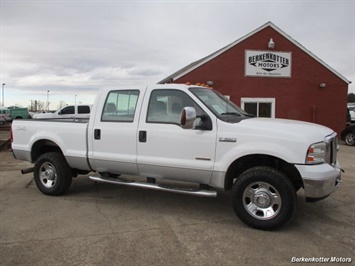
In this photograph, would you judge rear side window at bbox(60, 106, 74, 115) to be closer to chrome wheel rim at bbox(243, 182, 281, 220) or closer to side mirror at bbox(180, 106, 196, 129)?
side mirror at bbox(180, 106, 196, 129)

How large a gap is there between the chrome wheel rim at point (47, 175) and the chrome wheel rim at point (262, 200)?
3.57 meters

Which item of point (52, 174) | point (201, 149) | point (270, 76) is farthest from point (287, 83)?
point (201, 149)

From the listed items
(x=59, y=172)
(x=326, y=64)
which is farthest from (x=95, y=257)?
(x=326, y=64)

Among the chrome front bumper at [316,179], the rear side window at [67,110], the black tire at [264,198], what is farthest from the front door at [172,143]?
the rear side window at [67,110]

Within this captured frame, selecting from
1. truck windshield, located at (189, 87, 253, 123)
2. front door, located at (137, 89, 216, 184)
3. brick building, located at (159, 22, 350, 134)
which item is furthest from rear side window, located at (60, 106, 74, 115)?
truck windshield, located at (189, 87, 253, 123)

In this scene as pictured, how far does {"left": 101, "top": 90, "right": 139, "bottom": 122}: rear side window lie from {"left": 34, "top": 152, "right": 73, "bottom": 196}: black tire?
1272mm

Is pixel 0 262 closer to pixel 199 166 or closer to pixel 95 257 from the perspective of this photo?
pixel 95 257

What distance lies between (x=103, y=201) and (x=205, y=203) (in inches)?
68.6

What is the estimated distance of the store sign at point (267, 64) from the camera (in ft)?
60.5

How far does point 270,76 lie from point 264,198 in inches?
579

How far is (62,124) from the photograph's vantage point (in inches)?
258

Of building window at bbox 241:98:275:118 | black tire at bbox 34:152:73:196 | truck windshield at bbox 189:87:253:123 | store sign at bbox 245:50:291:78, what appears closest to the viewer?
truck windshield at bbox 189:87:253:123

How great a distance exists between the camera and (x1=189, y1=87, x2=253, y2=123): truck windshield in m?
5.24

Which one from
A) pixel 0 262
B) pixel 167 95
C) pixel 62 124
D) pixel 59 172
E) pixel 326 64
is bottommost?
pixel 0 262
